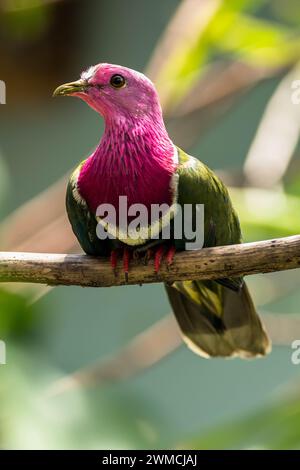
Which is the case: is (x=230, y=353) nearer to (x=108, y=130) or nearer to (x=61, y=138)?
(x=108, y=130)

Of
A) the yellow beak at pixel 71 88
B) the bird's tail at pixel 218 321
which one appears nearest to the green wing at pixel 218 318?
the bird's tail at pixel 218 321

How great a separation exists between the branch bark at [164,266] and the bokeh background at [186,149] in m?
0.71

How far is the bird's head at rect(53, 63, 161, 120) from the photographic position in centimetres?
190

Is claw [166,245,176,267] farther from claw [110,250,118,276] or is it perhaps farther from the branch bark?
claw [110,250,118,276]

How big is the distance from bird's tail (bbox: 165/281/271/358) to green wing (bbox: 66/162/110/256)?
0.36 metres

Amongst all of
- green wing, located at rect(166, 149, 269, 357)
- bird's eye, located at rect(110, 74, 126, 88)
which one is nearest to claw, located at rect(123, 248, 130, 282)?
green wing, located at rect(166, 149, 269, 357)

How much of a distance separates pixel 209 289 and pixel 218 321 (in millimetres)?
143

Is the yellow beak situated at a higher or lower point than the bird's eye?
lower

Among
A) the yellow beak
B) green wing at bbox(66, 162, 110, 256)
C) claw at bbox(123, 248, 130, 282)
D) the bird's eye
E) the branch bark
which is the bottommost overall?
the branch bark

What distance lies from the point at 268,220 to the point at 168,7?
6.32 feet

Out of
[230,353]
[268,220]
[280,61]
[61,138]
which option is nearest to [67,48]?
[61,138]

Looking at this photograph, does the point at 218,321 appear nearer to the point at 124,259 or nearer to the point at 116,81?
the point at 124,259

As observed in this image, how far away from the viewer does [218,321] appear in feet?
8.02
